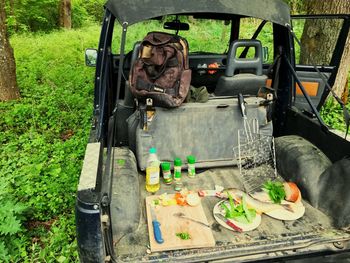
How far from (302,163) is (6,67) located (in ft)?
17.8

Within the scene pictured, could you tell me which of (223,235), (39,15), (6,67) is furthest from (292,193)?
(39,15)

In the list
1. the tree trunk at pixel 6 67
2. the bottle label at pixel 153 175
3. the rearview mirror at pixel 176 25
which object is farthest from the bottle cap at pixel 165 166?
the tree trunk at pixel 6 67

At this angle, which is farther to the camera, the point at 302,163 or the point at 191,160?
the point at 191,160

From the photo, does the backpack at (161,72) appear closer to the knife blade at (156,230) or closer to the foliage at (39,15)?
the knife blade at (156,230)

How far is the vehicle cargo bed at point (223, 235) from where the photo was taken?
6.89 ft

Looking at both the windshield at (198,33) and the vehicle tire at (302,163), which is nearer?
the vehicle tire at (302,163)

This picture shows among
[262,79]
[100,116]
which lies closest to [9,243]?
[100,116]

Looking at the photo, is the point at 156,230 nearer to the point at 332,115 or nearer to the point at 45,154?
the point at 45,154

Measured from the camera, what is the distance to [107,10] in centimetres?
287

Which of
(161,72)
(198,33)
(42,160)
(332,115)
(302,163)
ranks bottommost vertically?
(42,160)

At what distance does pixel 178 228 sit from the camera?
2.39m

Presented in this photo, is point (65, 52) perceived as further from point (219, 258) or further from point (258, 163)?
point (219, 258)

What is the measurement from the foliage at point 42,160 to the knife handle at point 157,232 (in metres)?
0.94

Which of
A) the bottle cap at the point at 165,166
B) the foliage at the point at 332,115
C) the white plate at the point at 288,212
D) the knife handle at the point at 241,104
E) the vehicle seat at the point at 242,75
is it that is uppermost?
the vehicle seat at the point at 242,75
